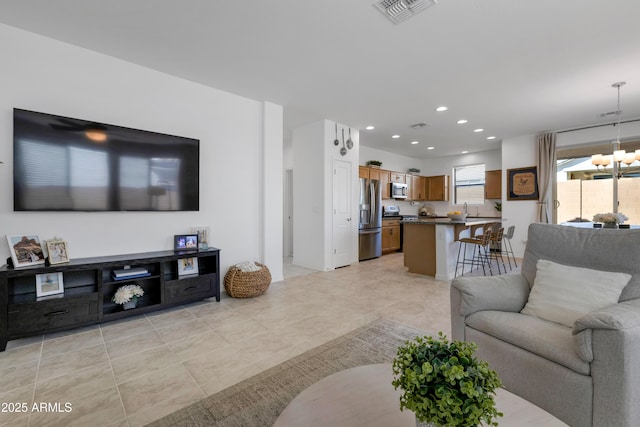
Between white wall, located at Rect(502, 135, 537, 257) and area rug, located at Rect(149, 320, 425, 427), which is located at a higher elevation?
white wall, located at Rect(502, 135, 537, 257)

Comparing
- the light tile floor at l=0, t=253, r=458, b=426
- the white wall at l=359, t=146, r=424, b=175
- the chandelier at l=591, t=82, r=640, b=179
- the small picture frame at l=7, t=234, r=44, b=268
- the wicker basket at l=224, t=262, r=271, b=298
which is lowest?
Result: the light tile floor at l=0, t=253, r=458, b=426

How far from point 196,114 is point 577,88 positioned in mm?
5024

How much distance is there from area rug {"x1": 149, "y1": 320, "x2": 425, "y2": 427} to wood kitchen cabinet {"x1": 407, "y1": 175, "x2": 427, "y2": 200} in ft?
20.2

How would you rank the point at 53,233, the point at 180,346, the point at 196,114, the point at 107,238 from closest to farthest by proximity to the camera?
the point at 180,346
the point at 53,233
the point at 107,238
the point at 196,114

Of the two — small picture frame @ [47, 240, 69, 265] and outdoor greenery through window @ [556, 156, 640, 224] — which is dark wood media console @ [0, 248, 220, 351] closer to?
small picture frame @ [47, 240, 69, 265]

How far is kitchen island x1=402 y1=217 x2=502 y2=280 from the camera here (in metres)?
4.49

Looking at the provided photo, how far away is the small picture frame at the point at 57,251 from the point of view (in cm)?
254

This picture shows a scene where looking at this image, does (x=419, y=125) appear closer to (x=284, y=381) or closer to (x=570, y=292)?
(x=570, y=292)

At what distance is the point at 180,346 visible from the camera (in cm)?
235

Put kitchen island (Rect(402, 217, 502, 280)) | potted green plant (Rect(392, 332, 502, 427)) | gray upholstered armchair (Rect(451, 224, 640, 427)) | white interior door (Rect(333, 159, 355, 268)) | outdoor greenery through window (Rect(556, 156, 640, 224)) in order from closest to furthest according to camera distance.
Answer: potted green plant (Rect(392, 332, 502, 427)), gray upholstered armchair (Rect(451, 224, 640, 427)), kitchen island (Rect(402, 217, 502, 280)), outdoor greenery through window (Rect(556, 156, 640, 224)), white interior door (Rect(333, 159, 355, 268))

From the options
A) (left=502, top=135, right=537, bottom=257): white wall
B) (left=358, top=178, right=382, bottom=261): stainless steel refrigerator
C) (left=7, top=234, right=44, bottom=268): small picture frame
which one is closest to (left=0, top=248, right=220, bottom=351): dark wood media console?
(left=7, top=234, right=44, bottom=268): small picture frame

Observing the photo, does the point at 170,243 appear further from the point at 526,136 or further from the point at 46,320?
the point at 526,136

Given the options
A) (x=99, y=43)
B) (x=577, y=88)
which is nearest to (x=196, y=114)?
(x=99, y=43)

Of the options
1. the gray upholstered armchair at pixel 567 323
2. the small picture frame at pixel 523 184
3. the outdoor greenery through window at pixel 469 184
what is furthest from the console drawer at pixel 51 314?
the outdoor greenery through window at pixel 469 184
